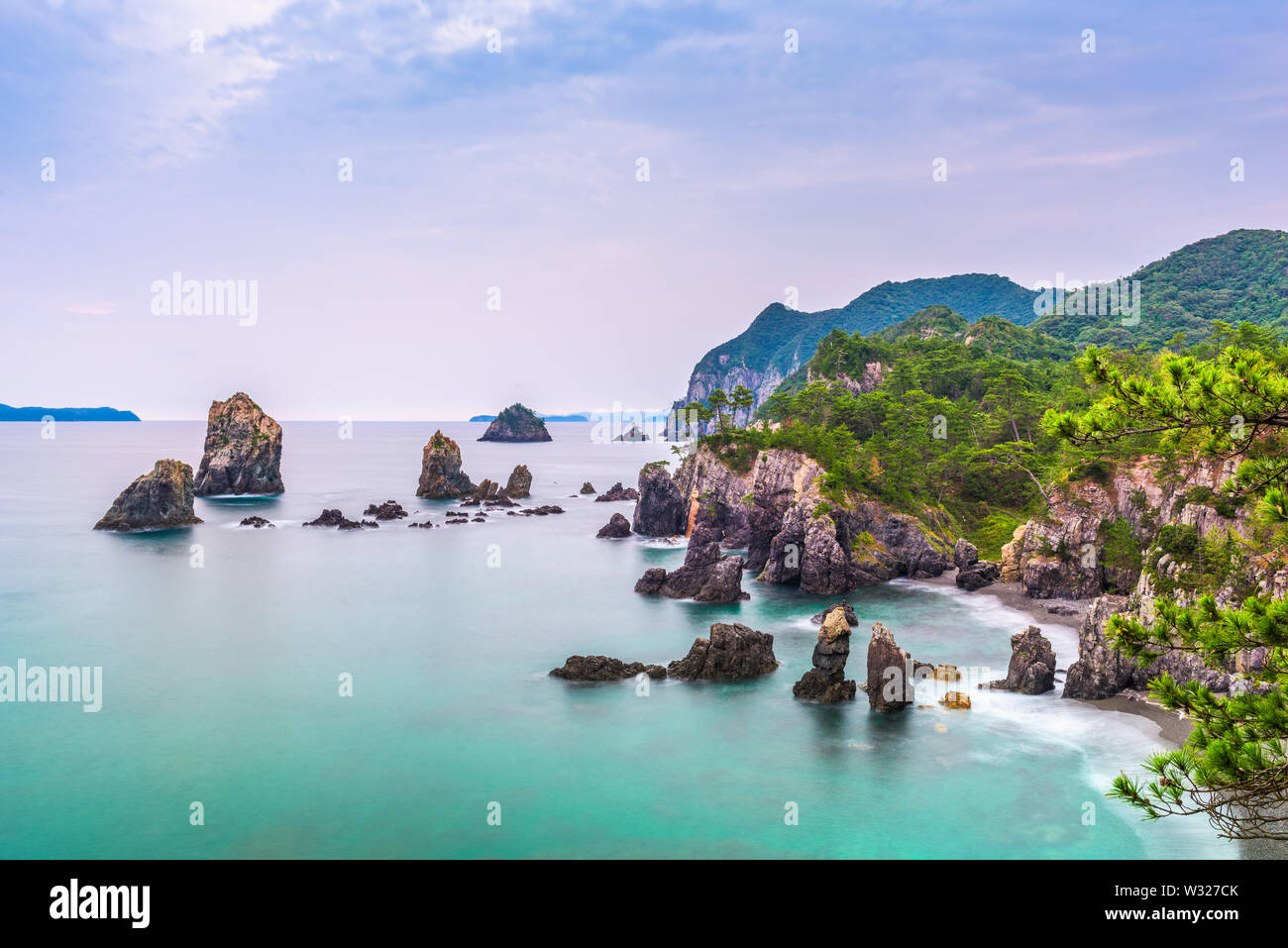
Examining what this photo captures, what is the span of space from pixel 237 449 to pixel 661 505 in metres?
63.0

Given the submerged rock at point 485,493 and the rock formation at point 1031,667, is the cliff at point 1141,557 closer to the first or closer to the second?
the rock formation at point 1031,667

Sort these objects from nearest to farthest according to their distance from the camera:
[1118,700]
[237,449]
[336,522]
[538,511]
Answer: [1118,700] → [336,522] → [538,511] → [237,449]

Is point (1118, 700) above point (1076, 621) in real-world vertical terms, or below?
below

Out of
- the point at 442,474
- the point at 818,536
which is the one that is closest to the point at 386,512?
the point at 442,474

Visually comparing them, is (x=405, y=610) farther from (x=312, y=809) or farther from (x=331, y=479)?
(x=331, y=479)

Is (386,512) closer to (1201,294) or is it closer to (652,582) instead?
(652,582)

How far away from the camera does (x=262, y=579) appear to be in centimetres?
5941

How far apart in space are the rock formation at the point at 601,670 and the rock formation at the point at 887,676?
9.24 meters

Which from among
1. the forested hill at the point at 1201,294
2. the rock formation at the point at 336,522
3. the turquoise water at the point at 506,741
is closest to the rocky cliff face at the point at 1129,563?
the turquoise water at the point at 506,741

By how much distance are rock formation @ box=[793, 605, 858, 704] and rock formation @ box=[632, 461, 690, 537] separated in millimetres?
46568

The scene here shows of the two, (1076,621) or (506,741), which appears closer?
(506,741)

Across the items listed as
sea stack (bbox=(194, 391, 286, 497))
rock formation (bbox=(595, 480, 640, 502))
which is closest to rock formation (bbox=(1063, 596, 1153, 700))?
rock formation (bbox=(595, 480, 640, 502))

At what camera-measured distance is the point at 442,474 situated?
110812 mm
